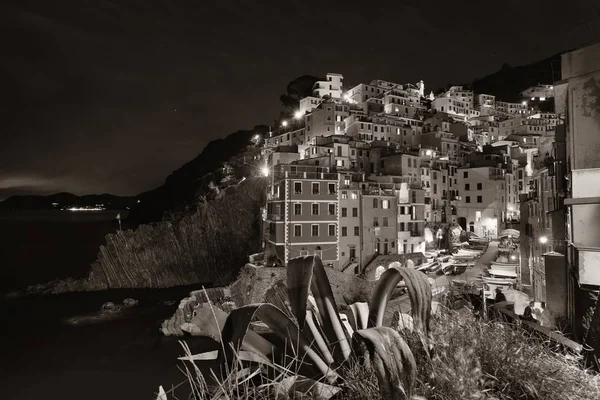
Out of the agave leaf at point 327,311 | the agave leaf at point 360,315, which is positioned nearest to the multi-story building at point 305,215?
the agave leaf at point 360,315

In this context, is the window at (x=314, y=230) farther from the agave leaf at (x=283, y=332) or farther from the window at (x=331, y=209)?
the agave leaf at (x=283, y=332)

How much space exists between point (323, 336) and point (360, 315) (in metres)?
0.50

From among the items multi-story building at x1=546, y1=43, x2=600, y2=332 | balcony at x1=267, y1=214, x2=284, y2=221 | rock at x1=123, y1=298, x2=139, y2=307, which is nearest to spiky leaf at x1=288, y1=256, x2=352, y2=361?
multi-story building at x1=546, y1=43, x2=600, y2=332

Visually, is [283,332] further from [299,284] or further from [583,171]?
[583,171]

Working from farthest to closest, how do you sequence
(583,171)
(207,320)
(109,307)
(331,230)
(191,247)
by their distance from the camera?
(191,247) < (109,307) < (331,230) < (583,171) < (207,320)

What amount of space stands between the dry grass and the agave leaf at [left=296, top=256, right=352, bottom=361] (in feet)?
0.76

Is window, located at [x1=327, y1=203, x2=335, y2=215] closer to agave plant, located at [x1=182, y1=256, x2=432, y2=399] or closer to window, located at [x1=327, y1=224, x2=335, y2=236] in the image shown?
window, located at [x1=327, y1=224, x2=335, y2=236]

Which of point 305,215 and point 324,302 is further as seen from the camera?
point 305,215

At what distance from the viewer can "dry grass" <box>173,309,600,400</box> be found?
249cm

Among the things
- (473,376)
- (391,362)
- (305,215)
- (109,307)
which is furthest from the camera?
(109,307)

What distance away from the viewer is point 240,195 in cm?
5169

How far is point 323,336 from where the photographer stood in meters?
3.41

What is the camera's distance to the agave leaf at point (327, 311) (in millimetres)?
3262

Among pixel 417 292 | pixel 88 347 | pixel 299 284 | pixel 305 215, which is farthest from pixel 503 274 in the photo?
pixel 88 347
